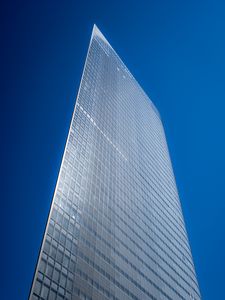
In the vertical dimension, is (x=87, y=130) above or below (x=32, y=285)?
above

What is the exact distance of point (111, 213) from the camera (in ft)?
220

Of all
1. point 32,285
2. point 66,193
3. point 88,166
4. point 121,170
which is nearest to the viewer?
point 32,285

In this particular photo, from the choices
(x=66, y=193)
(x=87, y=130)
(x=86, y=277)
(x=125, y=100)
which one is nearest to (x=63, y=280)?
(x=86, y=277)

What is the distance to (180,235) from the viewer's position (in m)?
105

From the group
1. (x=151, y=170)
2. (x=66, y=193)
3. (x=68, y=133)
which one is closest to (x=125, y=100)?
(x=151, y=170)

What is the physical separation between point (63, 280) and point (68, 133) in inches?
1385

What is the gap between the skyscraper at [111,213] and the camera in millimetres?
47406

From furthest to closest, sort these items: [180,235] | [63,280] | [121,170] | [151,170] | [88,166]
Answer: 1. [151,170]
2. [180,235]
3. [121,170]
4. [88,166]
5. [63,280]

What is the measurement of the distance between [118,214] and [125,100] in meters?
69.4

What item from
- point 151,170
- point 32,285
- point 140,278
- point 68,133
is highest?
point 151,170

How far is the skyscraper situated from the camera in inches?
1866

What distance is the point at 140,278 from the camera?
210 ft

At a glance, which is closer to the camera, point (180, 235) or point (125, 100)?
point (180, 235)

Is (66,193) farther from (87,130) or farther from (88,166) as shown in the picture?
(87,130)
